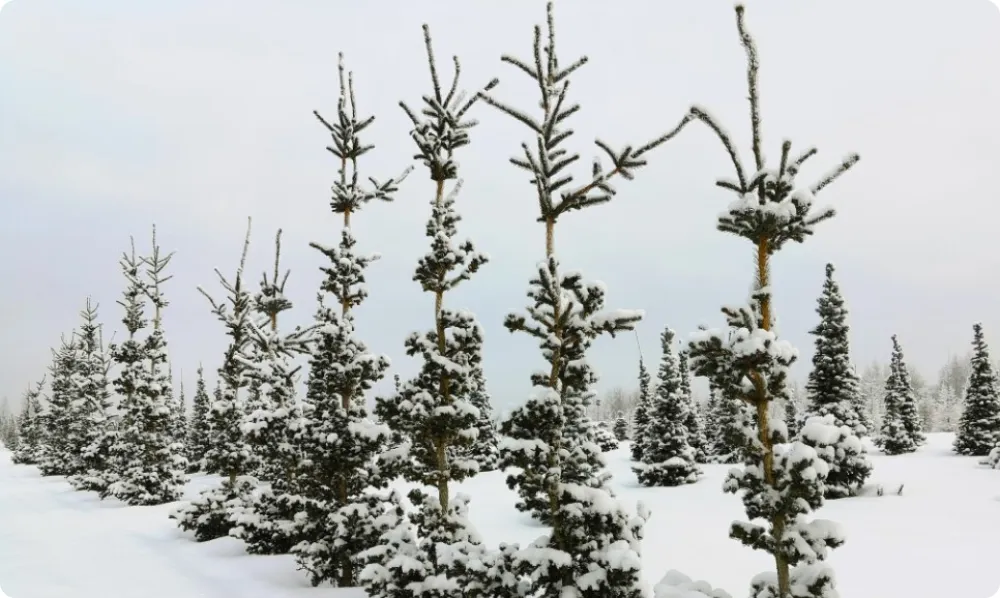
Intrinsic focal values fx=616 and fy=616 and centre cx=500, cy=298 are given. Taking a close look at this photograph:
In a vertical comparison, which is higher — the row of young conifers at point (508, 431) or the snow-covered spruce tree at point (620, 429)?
the row of young conifers at point (508, 431)

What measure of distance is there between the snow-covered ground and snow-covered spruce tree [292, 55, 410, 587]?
81 centimetres

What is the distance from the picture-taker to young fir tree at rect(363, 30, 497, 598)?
9.77 meters

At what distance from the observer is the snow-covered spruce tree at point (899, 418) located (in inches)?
1513

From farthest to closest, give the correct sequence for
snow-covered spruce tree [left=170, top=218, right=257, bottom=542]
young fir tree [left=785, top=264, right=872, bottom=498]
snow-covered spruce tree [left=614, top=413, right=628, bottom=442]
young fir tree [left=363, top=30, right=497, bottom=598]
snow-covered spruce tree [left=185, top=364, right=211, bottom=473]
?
snow-covered spruce tree [left=614, top=413, right=628, bottom=442] < snow-covered spruce tree [left=185, top=364, right=211, bottom=473] < young fir tree [left=785, top=264, right=872, bottom=498] < snow-covered spruce tree [left=170, top=218, right=257, bottom=542] < young fir tree [left=363, top=30, right=497, bottom=598]

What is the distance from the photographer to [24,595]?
12.1m

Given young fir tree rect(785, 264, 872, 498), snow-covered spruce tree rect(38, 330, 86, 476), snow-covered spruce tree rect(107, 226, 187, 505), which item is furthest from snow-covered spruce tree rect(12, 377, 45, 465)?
young fir tree rect(785, 264, 872, 498)

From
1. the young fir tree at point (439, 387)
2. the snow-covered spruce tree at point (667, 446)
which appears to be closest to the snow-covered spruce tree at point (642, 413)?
the snow-covered spruce tree at point (667, 446)

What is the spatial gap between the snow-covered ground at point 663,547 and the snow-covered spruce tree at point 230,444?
0.78m

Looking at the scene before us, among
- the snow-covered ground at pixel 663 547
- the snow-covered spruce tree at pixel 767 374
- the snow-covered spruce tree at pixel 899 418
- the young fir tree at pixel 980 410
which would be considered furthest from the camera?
the snow-covered spruce tree at pixel 899 418

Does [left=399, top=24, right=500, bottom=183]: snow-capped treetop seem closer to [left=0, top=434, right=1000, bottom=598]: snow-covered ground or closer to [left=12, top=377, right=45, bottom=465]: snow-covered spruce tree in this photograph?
[left=0, top=434, right=1000, bottom=598]: snow-covered ground

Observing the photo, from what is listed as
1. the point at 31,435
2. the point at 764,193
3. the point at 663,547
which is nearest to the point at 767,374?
the point at 764,193

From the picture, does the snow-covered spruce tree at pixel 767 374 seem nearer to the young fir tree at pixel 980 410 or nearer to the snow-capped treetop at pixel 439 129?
the snow-capped treetop at pixel 439 129

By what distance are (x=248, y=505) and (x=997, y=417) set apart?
39.6 m

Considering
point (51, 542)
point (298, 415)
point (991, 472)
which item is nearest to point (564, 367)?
point (298, 415)
